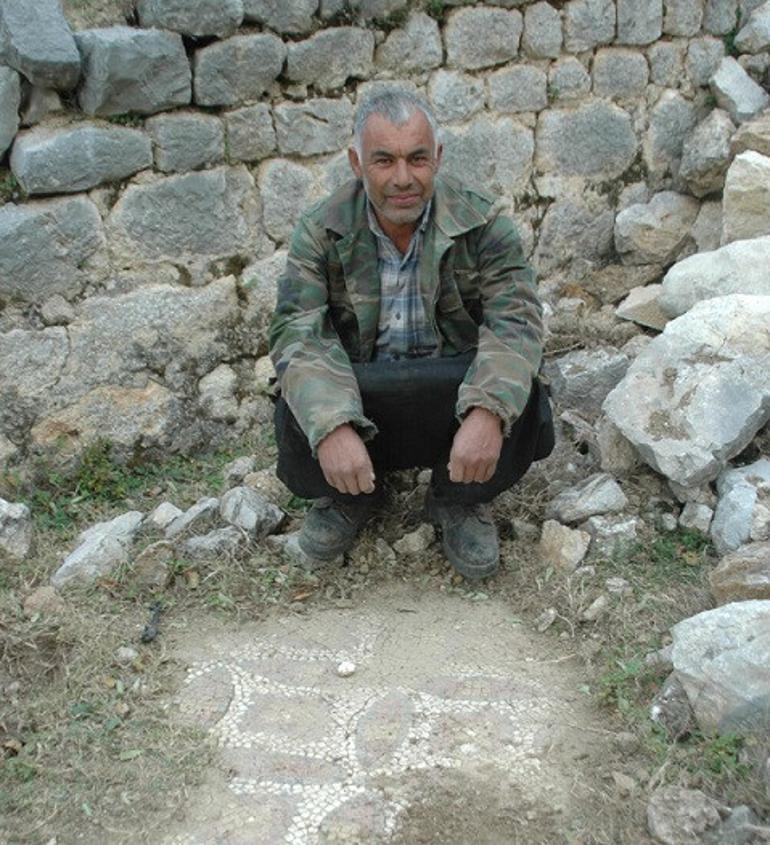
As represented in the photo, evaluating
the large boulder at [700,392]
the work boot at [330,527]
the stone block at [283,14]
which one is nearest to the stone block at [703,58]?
the large boulder at [700,392]

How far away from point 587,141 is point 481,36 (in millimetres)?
715

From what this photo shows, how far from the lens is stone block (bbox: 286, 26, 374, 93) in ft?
12.5

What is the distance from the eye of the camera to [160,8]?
3518 millimetres

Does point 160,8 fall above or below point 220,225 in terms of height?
above

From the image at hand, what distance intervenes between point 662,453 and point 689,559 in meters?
0.35

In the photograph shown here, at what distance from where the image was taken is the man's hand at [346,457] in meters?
2.85

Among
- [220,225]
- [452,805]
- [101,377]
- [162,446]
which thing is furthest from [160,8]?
[452,805]

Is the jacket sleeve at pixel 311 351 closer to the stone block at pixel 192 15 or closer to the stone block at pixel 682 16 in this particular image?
the stone block at pixel 192 15

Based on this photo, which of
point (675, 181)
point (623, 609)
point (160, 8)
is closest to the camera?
point (623, 609)

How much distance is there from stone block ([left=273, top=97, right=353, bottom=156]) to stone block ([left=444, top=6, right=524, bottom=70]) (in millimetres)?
554

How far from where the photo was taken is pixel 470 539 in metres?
3.27

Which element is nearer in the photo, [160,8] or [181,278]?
[160,8]

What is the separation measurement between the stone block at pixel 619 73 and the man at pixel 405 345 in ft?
5.76

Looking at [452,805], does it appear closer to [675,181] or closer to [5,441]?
[5,441]
